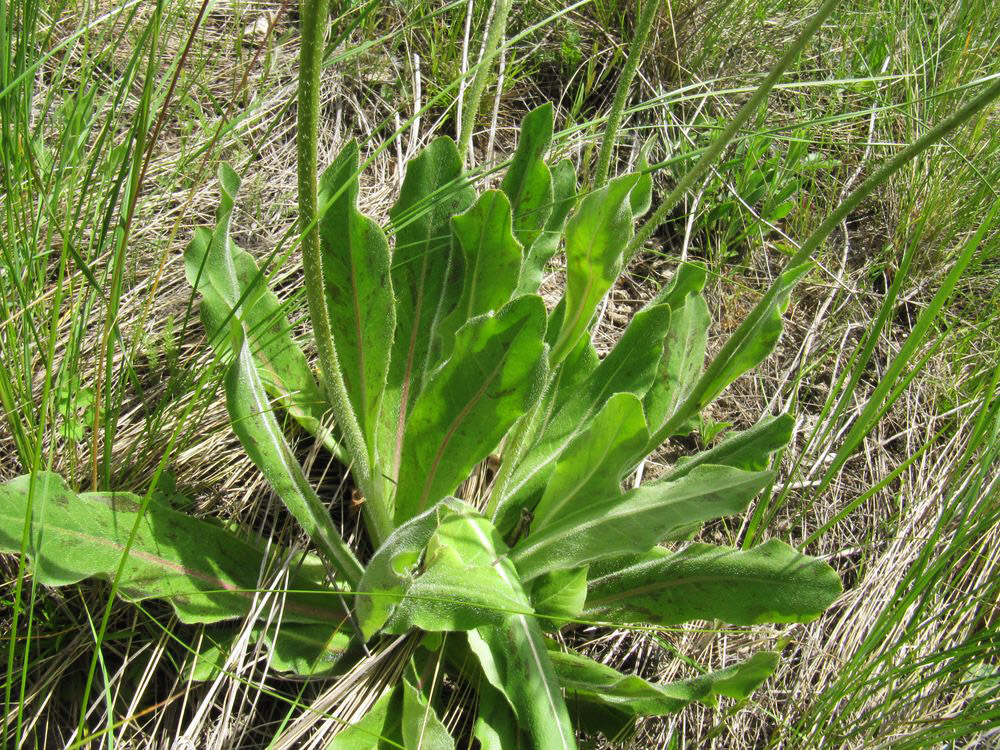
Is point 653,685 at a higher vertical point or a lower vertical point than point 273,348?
lower

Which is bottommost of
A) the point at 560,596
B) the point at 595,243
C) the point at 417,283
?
the point at 560,596

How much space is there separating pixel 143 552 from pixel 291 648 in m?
0.34

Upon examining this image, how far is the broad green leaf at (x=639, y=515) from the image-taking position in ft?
4.41

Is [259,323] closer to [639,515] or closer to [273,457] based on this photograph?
[273,457]

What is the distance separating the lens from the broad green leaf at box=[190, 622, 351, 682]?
148 centimetres

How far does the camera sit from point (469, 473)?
1.63 m

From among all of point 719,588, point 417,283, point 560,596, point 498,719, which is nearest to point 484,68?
point 417,283

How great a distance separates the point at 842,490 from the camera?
227 cm

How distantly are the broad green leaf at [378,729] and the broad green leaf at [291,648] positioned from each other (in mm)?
131

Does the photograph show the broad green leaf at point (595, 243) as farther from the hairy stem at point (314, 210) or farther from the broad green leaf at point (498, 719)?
the broad green leaf at point (498, 719)

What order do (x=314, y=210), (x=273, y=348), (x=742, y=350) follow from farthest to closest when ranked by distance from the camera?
(x=273, y=348) → (x=742, y=350) → (x=314, y=210)

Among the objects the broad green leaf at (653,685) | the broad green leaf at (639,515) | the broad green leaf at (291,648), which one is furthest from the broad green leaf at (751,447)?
the broad green leaf at (291,648)

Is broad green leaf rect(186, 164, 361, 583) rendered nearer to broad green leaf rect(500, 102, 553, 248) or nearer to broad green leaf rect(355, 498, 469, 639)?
broad green leaf rect(355, 498, 469, 639)

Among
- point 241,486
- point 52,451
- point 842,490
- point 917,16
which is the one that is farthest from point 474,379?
point 917,16
